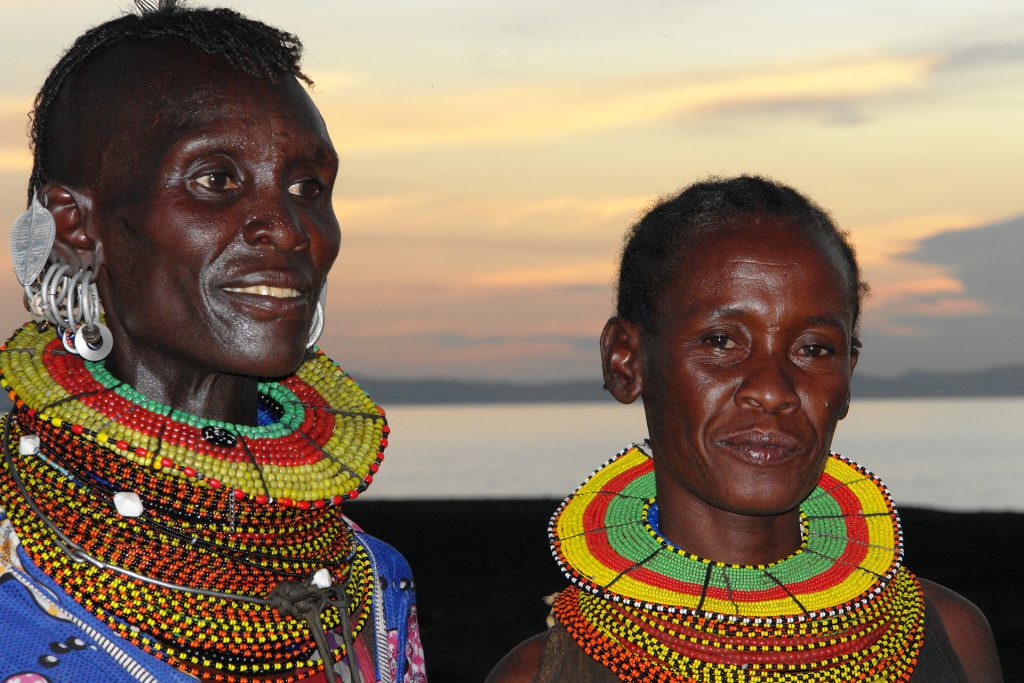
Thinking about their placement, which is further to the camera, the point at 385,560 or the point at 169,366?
the point at 385,560

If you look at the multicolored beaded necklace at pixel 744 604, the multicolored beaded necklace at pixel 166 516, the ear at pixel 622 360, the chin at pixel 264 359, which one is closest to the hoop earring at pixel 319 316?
the chin at pixel 264 359

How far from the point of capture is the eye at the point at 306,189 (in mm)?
3283

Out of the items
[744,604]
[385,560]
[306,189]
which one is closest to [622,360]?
[744,604]

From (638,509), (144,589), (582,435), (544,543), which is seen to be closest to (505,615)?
(544,543)

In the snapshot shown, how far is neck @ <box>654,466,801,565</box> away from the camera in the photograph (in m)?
3.70

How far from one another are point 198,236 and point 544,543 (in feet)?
46.2

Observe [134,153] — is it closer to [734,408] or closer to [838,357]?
[734,408]

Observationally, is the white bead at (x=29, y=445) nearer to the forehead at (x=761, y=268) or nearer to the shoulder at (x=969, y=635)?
the forehead at (x=761, y=268)

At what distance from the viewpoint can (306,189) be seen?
3312 mm

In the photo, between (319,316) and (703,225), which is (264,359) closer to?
(319,316)

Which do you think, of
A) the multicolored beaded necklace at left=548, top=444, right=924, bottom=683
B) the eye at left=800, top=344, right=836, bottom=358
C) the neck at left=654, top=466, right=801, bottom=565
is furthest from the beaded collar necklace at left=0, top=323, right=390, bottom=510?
the eye at left=800, top=344, right=836, bottom=358

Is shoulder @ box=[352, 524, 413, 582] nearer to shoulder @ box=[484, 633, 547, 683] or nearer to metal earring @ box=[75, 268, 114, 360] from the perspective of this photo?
shoulder @ box=[484, 633, 547, 683]

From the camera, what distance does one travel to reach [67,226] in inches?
127

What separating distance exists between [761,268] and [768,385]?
1.05 feet
